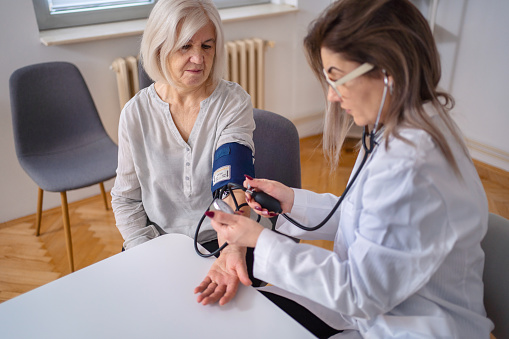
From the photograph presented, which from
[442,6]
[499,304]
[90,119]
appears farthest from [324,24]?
[442,6]

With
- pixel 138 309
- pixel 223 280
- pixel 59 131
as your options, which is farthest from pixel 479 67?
pixel 138 309

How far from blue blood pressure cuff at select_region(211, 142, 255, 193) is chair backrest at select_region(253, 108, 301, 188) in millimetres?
153

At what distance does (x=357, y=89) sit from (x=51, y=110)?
184 cm

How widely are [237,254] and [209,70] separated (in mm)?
644

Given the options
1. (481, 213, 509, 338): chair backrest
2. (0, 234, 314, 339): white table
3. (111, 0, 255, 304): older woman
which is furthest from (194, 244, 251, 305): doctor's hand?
(481, 213, 509, 338): chair backrest

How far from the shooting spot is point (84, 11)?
2.73 metres

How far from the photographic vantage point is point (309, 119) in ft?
12.2

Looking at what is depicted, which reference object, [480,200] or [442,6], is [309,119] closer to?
[442,6]

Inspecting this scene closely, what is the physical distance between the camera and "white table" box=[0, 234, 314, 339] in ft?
2.89

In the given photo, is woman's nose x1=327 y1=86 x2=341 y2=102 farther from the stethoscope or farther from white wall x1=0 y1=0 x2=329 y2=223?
white wall x1=0 y1=0 x2=329 y2=223

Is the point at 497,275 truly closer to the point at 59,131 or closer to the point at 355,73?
the point at 355,73

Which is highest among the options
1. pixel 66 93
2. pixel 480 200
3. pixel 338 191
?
pixel 480 200

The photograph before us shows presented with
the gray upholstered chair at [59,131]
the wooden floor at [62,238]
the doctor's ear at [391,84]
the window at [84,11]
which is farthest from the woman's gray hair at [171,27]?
the window at [84,11]

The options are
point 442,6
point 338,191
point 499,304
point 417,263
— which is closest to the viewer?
point 417,263
